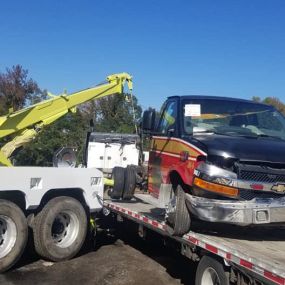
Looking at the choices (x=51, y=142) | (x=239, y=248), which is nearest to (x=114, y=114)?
(x=51, y=142)

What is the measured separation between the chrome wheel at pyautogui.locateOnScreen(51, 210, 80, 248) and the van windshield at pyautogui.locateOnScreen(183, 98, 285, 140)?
2455mm

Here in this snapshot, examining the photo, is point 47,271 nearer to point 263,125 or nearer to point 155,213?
point 155,213

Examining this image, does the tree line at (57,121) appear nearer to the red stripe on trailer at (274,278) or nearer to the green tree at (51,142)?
the green tree at (51,142)

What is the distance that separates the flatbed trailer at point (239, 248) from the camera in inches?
186

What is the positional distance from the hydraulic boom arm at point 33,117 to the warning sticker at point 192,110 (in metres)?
3.06

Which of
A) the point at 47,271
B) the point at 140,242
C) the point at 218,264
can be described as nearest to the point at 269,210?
the point at 218,264

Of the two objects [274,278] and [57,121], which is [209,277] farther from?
[57,121]

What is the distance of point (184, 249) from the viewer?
6.38 m

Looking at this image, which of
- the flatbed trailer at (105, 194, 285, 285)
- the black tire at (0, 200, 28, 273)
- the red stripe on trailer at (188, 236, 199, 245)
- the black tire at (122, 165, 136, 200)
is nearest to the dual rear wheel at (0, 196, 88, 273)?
the black tire at (0, 200, 28, 273)

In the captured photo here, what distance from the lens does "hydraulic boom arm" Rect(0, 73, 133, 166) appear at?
8.75m

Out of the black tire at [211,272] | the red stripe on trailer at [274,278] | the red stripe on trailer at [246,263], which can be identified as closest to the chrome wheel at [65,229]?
the black tire at [211,272]

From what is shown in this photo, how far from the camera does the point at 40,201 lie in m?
7.45

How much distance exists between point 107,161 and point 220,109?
5936mm

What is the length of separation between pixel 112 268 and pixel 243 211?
262 centimetres
